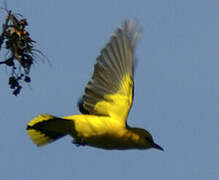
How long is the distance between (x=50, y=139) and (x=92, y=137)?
90 centimetres

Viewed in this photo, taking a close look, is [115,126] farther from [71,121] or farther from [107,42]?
[107,42]

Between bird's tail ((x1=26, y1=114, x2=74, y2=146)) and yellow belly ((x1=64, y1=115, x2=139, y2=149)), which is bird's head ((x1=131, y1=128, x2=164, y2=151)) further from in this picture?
bird's tail ((x1=26, y1=114, x2=74, y2=146))

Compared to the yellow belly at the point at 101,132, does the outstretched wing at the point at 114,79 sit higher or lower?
higher

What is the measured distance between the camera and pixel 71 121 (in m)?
5.55

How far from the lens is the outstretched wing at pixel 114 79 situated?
5691 mm

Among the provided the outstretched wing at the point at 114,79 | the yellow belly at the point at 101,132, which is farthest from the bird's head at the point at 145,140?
the outstretched wing at the point at 114,79

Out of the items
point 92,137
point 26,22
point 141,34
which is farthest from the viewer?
point 141,34

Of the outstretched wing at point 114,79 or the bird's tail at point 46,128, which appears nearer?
the bird's tail at point 46,128

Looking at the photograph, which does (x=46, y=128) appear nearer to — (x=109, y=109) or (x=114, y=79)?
(x=109, y=109)

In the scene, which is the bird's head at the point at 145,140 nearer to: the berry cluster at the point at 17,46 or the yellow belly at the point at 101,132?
the yellow belly at the point at 101,132

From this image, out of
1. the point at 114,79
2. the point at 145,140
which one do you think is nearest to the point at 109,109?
the point at 114,79

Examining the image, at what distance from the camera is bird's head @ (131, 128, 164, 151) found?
5781 millimetres

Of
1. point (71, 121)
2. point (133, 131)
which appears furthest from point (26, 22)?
point (133, 131)

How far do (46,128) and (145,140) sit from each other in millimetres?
1185
